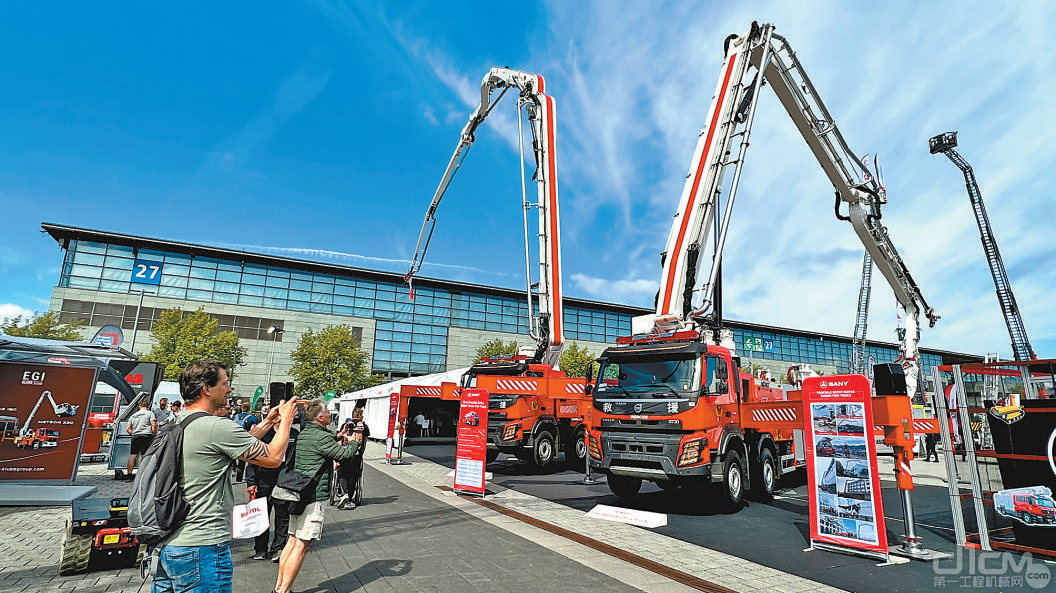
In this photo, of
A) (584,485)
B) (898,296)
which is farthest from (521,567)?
(898,296)

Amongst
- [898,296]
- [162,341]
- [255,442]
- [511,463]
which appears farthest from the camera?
[162,341]

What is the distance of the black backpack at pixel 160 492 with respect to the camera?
104 inches

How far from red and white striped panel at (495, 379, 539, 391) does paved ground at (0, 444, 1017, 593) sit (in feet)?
15.0

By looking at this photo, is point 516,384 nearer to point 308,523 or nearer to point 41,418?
point 308,523

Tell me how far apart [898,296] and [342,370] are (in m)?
36.5

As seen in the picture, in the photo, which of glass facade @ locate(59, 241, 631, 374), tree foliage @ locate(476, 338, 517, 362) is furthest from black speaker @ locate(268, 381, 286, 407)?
glass facade @ locate(59, 241, 631, 374)

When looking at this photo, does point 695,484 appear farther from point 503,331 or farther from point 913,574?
point 503,331

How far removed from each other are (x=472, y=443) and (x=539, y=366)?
4437mm

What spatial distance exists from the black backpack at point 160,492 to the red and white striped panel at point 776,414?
854 centimetres

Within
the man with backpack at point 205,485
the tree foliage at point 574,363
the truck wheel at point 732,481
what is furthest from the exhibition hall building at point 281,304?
the man with backpack at point 205,485

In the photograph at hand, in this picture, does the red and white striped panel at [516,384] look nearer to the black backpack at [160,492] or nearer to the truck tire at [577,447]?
the truck tire at [577,447]

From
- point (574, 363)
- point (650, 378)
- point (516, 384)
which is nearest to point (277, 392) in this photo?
point (650, 378)

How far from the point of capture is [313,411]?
564 cm

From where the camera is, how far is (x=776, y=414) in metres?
9.18
